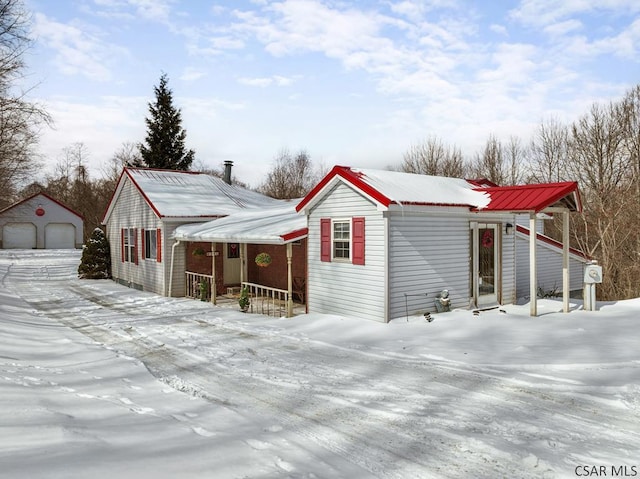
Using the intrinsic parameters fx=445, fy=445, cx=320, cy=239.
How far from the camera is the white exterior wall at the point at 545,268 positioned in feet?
52.9

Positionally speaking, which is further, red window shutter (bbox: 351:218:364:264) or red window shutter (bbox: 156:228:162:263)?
red window shutter (bbox: 156:228:162:263)

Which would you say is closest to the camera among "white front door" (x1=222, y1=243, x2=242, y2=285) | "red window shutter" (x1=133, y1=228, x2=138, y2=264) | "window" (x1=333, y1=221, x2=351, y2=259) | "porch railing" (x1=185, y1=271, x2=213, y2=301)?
"window" (x1=333, y1=221, x2=351, y2=259)

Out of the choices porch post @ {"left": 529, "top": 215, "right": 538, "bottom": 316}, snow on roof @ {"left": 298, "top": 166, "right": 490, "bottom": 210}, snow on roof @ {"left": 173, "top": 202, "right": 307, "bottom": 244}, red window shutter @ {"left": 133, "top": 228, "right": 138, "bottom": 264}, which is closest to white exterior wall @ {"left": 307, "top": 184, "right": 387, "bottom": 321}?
snow on roof @ {"left": 298, "top": 166, "right": 490, "bottom": 210}

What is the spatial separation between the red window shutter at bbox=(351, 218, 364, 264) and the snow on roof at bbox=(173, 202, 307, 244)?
70.2 inches

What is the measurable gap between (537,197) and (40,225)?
47401 millimetres

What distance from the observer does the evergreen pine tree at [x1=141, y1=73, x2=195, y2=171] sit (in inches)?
1578

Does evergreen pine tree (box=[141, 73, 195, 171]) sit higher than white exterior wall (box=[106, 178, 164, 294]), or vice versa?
evergreen pine tree (box=[141, 73, 195, 171])

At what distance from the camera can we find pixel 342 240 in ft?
39.6

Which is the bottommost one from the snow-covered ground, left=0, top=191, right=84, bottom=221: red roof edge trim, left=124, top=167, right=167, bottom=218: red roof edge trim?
the snow-covered ground

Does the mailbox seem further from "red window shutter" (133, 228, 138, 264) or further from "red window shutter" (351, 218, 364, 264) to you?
"red window shutter" (133, 228, 138, 264)

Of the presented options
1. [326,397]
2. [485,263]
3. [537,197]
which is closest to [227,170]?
[485,263]

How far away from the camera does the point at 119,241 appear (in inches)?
892

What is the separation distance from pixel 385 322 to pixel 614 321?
5366 millimetres

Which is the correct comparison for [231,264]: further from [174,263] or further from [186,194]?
[186,194]
